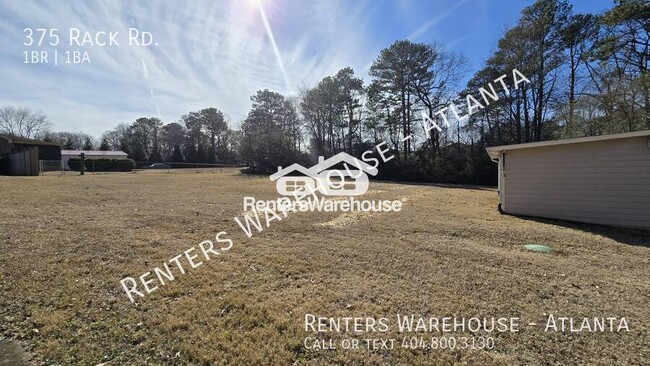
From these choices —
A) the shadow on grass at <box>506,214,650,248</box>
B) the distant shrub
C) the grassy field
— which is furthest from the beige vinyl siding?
the distant shrub

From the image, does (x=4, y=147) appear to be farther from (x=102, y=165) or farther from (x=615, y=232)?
(x=615, y=232)

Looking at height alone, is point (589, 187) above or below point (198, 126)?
below

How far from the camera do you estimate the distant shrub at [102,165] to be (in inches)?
1142

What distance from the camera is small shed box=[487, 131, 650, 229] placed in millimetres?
6008

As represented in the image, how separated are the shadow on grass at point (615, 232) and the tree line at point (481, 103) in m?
7.02

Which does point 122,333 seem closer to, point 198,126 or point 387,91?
point 387,91

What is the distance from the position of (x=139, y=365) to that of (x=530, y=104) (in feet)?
74.5

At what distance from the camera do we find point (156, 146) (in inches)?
1843

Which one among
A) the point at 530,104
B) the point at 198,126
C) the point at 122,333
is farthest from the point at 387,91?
the point at 198,126

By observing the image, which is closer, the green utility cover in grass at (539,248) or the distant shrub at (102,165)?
the green utility cover in grass at (539,248)

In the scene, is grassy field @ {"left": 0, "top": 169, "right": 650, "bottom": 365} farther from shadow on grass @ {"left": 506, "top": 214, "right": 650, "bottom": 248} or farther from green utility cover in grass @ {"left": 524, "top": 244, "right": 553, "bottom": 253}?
green utility cover in grass @ {"left": 524, "top": 244, "right": 553, "bottom": 253}

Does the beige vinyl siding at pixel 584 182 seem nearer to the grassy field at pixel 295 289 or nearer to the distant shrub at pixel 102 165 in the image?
the grassy field at pixel 295 289

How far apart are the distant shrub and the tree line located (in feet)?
44.1

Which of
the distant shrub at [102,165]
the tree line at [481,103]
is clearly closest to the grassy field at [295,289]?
the tree line at [481,103]
